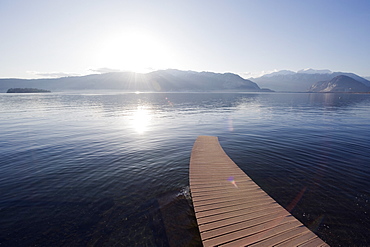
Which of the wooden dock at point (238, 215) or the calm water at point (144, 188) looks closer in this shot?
the wooden dock at point (238, 215)

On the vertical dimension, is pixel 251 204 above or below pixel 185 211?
above

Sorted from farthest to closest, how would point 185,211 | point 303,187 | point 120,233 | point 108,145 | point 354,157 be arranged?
point 108,145
point 354,157
point 303,187
point 185,211
point 120,233

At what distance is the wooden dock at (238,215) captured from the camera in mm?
6352

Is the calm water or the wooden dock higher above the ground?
the wooden dock

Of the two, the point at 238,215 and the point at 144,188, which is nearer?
the point at 238,215

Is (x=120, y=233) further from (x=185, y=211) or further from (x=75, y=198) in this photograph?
(x=75, y=198)

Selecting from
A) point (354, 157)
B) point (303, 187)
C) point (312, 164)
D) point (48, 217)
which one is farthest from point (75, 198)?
point (354, 157)

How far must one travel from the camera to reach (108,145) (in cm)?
1920

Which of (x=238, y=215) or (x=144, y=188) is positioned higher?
(x=238, y=215)

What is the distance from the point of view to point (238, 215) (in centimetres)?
763

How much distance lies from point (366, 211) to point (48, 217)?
51.2ft

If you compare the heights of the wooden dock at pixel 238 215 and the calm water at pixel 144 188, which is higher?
the wooden dock at pixel 238 215

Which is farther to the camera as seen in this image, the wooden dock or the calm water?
the calm water

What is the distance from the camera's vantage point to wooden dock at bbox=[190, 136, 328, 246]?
250 inches
